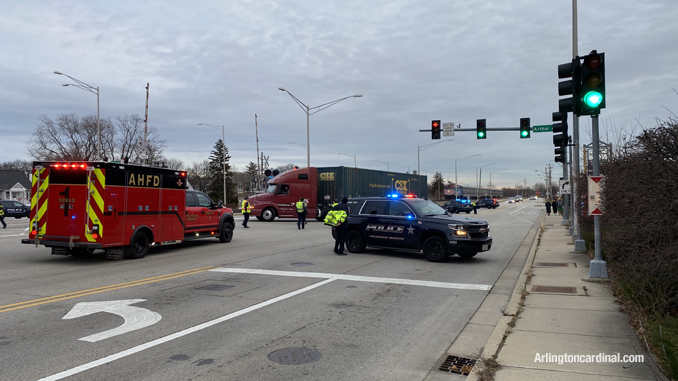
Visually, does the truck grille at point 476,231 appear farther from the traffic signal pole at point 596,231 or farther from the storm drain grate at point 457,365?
the storm drain grate at point 457,365

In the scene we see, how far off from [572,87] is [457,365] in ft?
22.0

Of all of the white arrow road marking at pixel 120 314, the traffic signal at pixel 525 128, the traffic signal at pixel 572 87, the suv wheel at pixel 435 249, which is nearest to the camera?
the white arrow road marking at pixel 120 314

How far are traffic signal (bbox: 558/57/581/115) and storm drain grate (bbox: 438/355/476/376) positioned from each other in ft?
19.7

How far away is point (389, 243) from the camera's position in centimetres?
1362

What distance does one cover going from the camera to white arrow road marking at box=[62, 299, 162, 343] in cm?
605

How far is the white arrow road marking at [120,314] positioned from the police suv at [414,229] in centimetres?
733

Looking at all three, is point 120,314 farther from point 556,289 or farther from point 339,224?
point 339,224

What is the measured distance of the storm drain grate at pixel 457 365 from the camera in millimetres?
4950

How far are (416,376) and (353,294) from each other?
12.6 feet

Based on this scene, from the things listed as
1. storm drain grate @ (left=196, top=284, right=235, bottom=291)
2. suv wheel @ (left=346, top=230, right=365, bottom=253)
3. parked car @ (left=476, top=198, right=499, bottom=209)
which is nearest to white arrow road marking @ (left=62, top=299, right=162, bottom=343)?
storm drain grate @ (left=196, top=284, right=235, bottom=291)

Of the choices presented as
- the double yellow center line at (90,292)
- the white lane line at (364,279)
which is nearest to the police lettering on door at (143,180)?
the double yellow center line at (90,292)

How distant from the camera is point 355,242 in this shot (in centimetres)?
1450

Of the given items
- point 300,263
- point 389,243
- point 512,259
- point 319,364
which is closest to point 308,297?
point 319,364

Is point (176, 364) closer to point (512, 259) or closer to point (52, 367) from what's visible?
point (52, 367)
